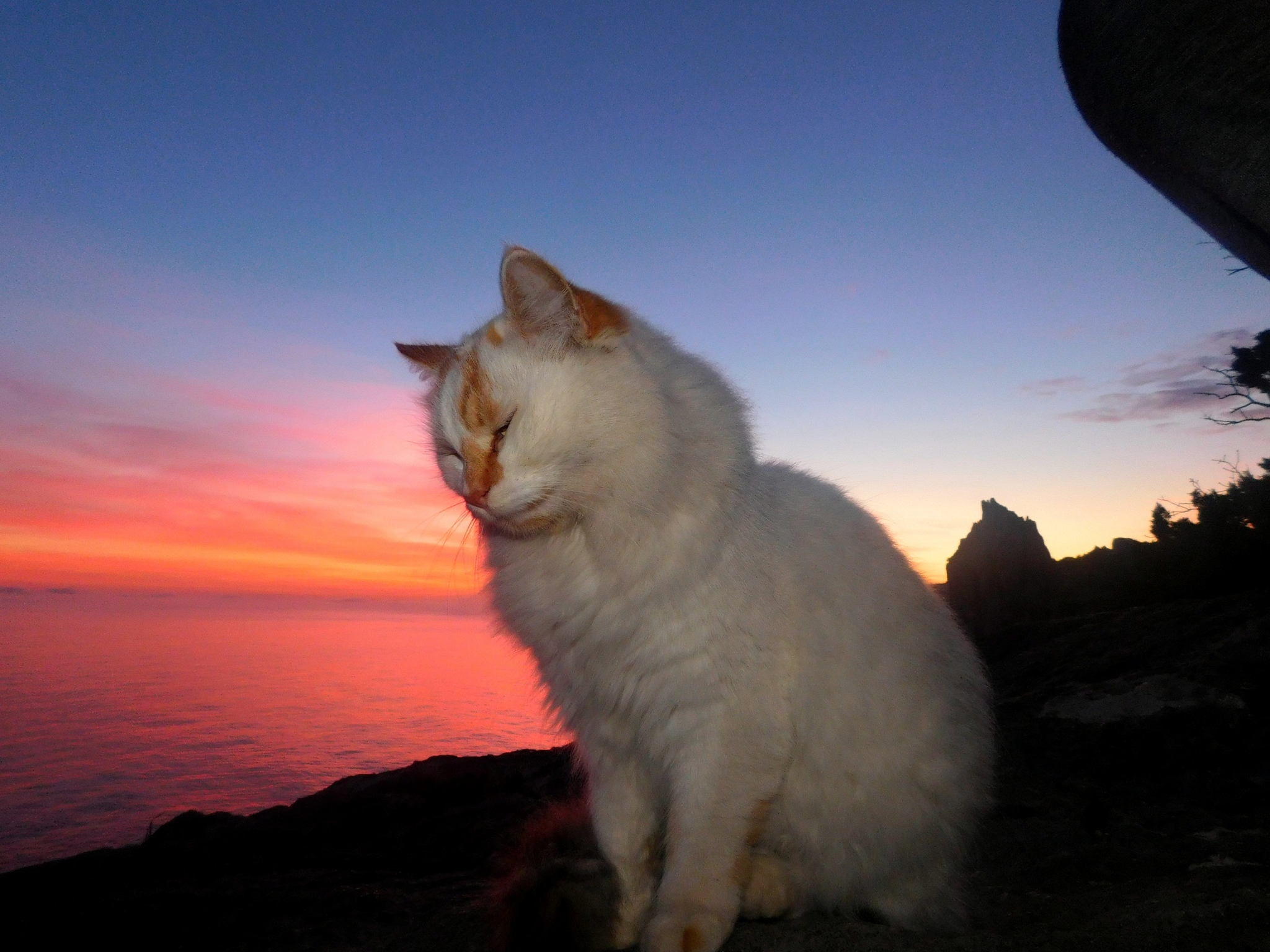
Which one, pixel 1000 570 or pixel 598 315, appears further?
pixel 1000 570

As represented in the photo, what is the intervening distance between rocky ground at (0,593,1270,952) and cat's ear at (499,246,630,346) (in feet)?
5.51

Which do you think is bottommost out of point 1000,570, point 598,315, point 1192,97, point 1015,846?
point 1015,846

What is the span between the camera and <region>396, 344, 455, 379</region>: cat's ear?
7.43ft

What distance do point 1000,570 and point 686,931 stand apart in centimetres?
1205

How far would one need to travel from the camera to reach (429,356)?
7.61 feet

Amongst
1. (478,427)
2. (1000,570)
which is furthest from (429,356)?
(1000,570)

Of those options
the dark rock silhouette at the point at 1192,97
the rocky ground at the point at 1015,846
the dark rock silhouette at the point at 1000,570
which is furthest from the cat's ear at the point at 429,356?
the dark rock silhouette at the point at 1000,570

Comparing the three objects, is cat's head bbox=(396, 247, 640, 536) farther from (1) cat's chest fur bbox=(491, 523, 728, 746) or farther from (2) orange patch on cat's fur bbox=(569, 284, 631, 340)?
(1) cat's chest fur bbox=(491, 523, 728, 746)

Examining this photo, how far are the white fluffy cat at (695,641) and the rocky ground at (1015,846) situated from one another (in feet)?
0.84

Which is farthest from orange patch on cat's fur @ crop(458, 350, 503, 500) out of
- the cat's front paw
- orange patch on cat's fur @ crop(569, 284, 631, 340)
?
the cat's front paw

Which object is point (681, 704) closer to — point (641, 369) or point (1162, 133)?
point (641, 369)

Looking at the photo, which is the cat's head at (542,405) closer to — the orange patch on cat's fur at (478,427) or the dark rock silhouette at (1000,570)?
the orange patch on cat's fur at (478,427)

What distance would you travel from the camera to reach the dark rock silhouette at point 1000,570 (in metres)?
11.1

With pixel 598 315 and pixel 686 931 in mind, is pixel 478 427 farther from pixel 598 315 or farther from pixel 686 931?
pixel 686 931
